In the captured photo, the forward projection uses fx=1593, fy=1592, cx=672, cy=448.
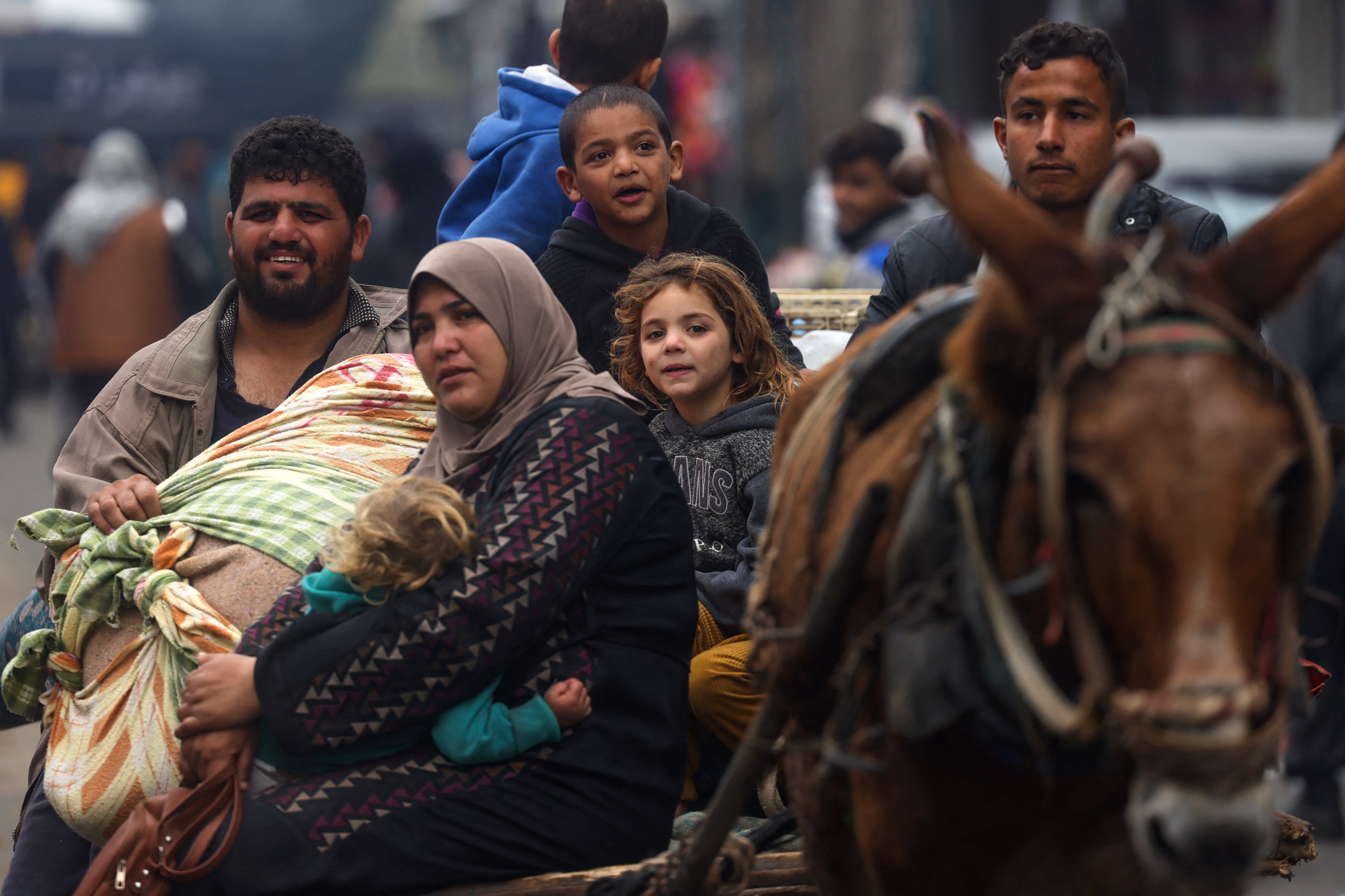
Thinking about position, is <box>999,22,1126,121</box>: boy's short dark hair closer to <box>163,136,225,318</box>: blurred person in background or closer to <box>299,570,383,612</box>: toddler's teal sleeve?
<box>299,570,383,612</box>: toddler's teal sleeve

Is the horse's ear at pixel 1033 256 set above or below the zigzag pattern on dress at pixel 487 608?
above

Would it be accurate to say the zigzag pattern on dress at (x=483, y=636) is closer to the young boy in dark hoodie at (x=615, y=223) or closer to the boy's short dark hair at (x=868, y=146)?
the young boy in dark hoodie at (x=615, y=223)

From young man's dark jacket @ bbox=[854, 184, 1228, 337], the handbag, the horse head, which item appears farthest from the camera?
young man's dark jacket @ bbox=[854, 184, 1228, 337]

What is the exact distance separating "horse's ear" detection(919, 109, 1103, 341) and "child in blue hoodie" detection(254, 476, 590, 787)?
1.23 m

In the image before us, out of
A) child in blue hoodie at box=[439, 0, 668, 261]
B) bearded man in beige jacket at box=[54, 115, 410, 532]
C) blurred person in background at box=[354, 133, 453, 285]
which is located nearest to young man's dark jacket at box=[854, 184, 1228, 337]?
child in blue hoodie at box=[439, 0, 668, 261]

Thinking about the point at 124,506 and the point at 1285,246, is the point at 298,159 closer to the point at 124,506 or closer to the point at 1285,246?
the point at 124,506

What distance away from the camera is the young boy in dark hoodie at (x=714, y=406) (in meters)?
3.53

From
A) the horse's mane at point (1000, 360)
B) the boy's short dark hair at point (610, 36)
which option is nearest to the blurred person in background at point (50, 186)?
the boy's short dark hair at point (610, 36)

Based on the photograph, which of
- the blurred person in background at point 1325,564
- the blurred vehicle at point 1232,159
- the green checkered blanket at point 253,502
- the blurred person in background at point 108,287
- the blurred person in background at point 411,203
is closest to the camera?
the green checkered blanket at point 253,502

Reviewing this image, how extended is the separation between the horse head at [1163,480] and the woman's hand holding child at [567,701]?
1125mm

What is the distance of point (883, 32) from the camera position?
16.2 m

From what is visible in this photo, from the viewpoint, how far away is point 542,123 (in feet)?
15.0

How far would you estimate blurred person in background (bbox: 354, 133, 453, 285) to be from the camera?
9617 millimetres

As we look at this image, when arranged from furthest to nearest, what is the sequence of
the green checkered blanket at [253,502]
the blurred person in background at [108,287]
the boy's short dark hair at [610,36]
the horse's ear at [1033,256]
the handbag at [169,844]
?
the blurred person in background at [108,287] → the boy's short dark hair at [610,36] → the green checkered blanket at [253,502] → the handbag at [169,844] → the horse's ear at [1033,256]
